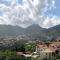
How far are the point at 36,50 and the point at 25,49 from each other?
16.8ft

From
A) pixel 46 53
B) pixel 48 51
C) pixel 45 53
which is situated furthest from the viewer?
pixel 48 51

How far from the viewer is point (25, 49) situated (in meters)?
95.3

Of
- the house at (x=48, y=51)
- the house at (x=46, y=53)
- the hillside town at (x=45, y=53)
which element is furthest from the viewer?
the house at (x=48, y=51)

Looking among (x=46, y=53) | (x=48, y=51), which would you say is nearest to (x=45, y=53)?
(x=46, y=53)

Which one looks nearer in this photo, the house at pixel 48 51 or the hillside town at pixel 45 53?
the hillside town at pixel 45 53

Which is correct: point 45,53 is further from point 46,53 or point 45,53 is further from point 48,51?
point 48,51

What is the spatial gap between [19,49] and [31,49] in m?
4.44

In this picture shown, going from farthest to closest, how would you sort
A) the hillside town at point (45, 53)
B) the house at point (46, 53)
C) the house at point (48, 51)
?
the house at point (48, 51) → the house at point (46, 53) → the hillside town at point (45, 53)

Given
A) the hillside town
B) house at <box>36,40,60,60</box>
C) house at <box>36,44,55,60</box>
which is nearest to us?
the hillside town

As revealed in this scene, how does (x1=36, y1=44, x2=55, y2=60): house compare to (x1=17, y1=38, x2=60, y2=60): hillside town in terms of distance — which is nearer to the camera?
(x1=17, y1=38, x2=60, y2=60): hillside town

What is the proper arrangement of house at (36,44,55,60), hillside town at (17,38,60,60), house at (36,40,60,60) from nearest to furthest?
hillside town at (17,38,60,60), house at (36,44,55,60), house at (36,40,60,60)

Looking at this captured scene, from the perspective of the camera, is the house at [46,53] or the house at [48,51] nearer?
the house at [46,53]

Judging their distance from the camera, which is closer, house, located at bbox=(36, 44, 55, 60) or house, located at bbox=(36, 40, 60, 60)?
house, located at bbox=(36, 44, 55, 60)

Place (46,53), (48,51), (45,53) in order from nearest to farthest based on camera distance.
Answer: (46,53), (45,53), (48,51)
